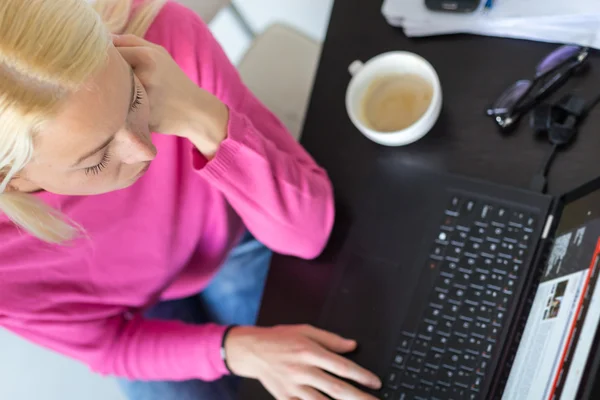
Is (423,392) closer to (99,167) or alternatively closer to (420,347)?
(420,347)

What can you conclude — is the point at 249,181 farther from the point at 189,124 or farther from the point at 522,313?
the point at 522,313

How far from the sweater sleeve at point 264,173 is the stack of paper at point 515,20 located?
226 millimetres

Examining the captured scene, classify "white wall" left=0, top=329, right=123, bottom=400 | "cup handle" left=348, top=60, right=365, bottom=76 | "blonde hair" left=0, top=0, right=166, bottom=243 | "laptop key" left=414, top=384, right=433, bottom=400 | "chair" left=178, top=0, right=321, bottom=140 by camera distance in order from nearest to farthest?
"blonde hair" left=0, top=0, right=166, bottom=243 < "laptop key" left=414, top=384, right=433, bottom=400 < "cup handle" left=348, top=60, right=365, bottom=76 < "white wall" left=0, top=329, right=123, bottom=400 < "chair" left=178, top=0, right=321, bottom=140

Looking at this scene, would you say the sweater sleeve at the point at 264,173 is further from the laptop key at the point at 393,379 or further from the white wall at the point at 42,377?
the white wall at the point at 42,377

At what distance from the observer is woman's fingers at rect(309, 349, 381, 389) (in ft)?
2.11

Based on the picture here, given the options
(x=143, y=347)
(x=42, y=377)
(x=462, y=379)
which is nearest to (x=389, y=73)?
(x=462, y=379)

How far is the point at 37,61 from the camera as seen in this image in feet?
1.38

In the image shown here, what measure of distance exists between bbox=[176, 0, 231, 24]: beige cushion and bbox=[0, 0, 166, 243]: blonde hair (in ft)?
1.58

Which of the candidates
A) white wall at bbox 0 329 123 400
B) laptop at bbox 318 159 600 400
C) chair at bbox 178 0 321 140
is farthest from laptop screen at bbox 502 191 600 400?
white wall at bbox 0 329 123 400

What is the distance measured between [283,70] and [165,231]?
47cm

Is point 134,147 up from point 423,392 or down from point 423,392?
up

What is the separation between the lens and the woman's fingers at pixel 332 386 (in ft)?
2.12

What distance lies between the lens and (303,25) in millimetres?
1348

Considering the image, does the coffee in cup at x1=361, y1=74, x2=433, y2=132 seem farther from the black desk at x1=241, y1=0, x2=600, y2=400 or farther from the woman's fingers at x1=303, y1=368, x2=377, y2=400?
the woman's fingers at x1=303, y1=368, x2=377, y2=400
